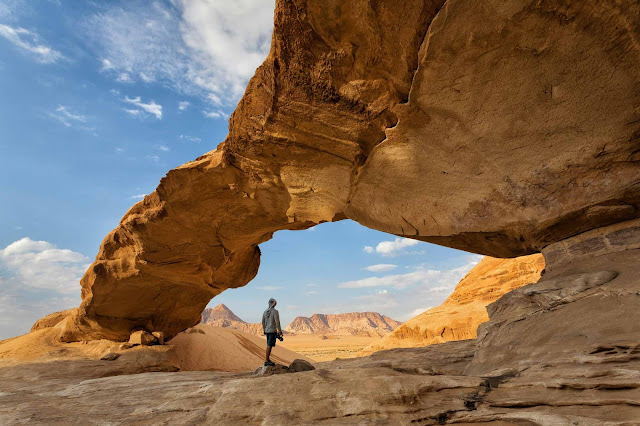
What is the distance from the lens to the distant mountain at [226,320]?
90.6 meters

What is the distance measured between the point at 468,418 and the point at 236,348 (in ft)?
47.0

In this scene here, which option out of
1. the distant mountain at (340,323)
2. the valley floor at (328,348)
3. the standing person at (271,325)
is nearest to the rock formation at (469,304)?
the valley floor at (328,348)

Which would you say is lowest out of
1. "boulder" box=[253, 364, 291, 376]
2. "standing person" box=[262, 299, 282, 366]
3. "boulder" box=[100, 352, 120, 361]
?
"boulder" box=[100, 352, 120, 361]

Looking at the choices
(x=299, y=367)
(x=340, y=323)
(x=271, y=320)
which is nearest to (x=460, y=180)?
(x=271, y=320)

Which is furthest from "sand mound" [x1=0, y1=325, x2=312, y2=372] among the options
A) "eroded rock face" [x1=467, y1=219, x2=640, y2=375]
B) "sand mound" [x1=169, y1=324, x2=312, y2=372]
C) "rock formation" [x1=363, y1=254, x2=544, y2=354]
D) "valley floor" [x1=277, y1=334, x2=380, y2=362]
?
"eroded rock face" [x1=467, y1=219, x2=640, y2=375]

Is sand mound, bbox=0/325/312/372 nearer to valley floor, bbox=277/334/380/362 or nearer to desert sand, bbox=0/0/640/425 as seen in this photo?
desert sand, bbox=0/0/640/425

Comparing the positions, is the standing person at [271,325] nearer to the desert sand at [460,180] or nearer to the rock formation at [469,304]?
the desert sand at [460,180]

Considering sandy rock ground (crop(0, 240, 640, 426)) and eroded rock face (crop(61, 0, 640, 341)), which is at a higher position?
eroded rock face (crop(61, 0, 640, 341))

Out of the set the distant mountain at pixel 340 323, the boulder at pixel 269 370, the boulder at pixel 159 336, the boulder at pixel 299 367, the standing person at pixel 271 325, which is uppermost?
the distant mountain at pixel 340 323

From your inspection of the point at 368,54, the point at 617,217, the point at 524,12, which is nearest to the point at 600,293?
the point at 617,217

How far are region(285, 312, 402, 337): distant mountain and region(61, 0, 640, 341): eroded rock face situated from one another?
4589 inches

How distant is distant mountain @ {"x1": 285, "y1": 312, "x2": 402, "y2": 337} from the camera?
398 feet

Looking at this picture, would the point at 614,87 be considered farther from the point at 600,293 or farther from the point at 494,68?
the point at 600,293

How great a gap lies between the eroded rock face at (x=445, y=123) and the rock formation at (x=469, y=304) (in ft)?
31.9
